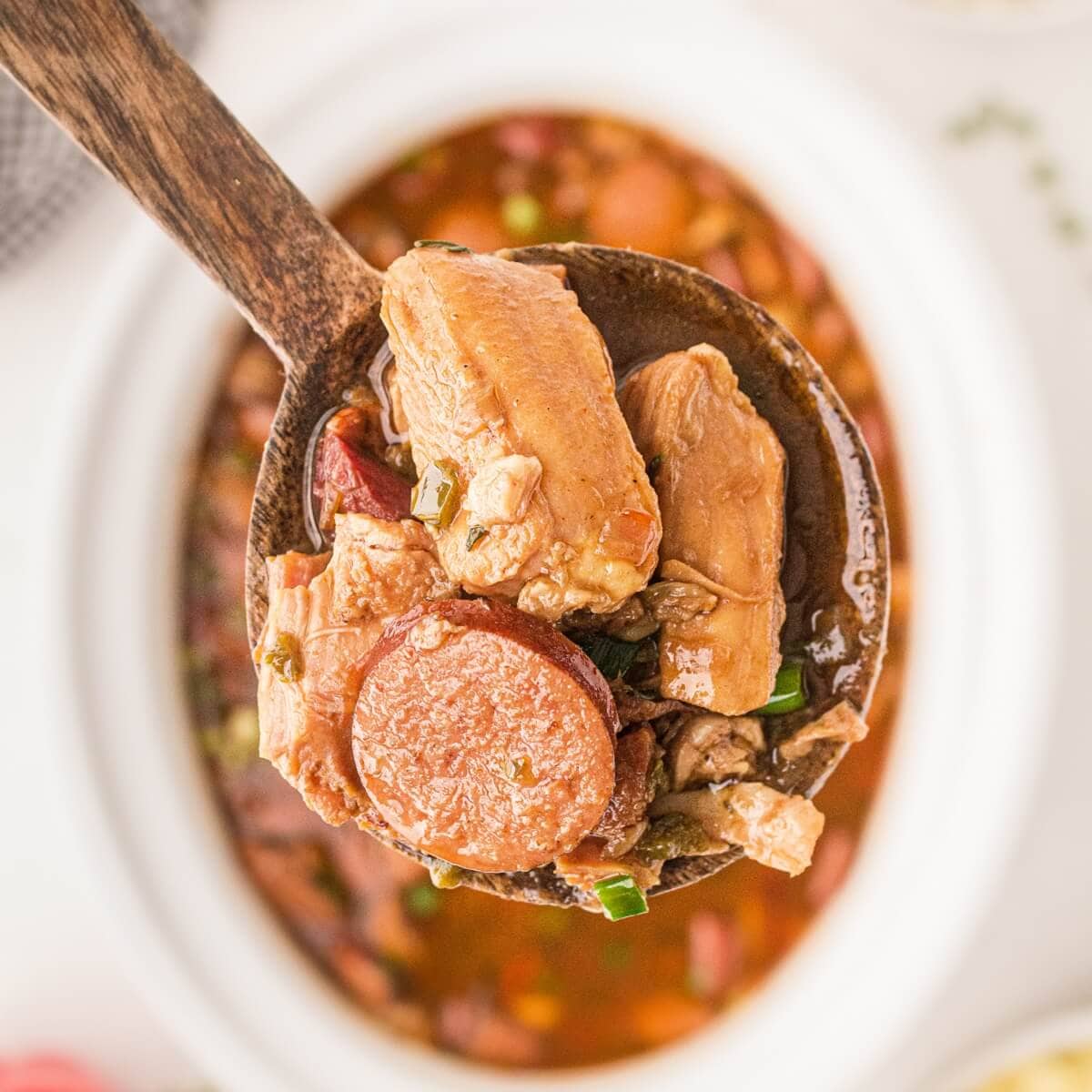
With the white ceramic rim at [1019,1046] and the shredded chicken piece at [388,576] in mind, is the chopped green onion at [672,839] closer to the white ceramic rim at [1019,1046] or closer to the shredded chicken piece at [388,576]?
the shredded chicken piece at [388,576]

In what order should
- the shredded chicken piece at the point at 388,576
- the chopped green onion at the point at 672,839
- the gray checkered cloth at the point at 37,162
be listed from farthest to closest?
the gray checkered cloth at the point at 37,162 → the chopped green onion at the point at 672,839 → the shredded chicken piece at the point at 388,576

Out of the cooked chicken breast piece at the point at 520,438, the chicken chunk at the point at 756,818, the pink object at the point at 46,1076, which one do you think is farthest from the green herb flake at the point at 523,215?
the pink object at the point at 46,1076

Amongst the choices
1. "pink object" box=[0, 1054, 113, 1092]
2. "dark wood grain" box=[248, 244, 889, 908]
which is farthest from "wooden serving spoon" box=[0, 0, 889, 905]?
"pink object" box=[0, 1054, 113, 1092]

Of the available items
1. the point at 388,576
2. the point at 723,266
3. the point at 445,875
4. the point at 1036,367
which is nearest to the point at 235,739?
the point at 445,875

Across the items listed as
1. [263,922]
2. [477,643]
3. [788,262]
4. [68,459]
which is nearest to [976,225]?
[788,262]

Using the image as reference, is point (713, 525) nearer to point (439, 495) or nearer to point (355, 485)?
point (439, 495)

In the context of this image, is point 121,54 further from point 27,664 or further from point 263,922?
point 263,922
